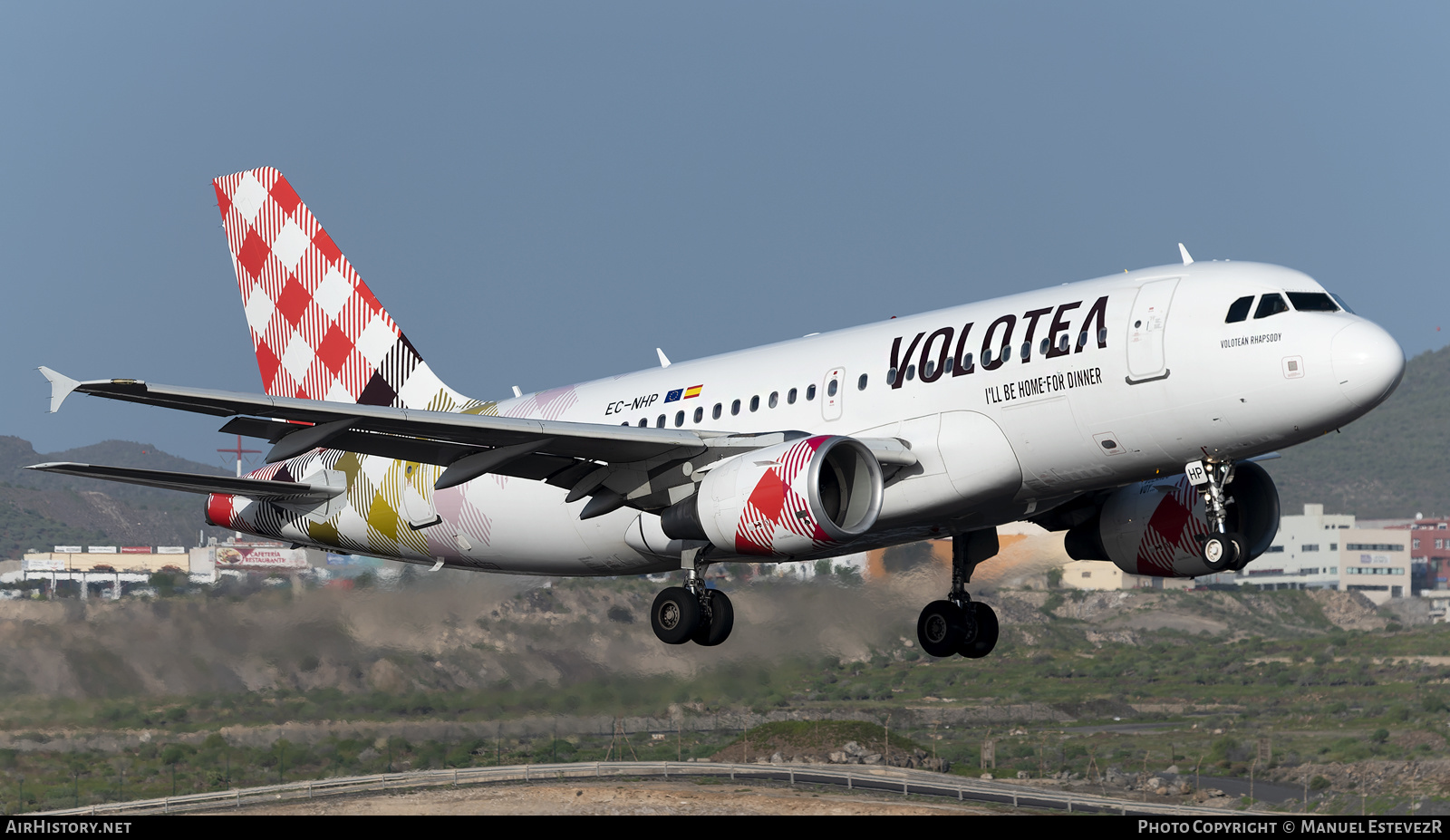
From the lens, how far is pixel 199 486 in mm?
29156

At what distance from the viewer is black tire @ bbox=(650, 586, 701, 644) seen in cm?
2634

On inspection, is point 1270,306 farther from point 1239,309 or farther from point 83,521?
point 83,521

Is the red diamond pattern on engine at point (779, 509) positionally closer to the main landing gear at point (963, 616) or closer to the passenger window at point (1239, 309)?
the passenger window at point (1239, 309)

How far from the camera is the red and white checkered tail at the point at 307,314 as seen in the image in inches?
1337

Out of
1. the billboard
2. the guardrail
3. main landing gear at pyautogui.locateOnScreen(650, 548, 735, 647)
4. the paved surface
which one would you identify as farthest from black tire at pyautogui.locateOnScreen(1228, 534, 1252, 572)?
the guardrail

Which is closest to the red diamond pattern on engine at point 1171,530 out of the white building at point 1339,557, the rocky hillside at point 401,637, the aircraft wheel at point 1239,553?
the aircraft wheel at point 1239,553

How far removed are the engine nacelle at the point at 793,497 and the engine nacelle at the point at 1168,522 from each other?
650 centimetres

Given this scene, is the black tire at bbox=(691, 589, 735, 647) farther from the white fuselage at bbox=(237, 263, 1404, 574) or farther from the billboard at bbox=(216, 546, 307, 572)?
the billboard at bbox=(216, 546, 307, 572)

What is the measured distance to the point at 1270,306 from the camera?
22.0m

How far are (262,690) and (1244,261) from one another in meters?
26.2

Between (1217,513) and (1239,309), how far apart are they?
10.9 ft

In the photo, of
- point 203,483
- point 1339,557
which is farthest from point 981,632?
point 1339,557
